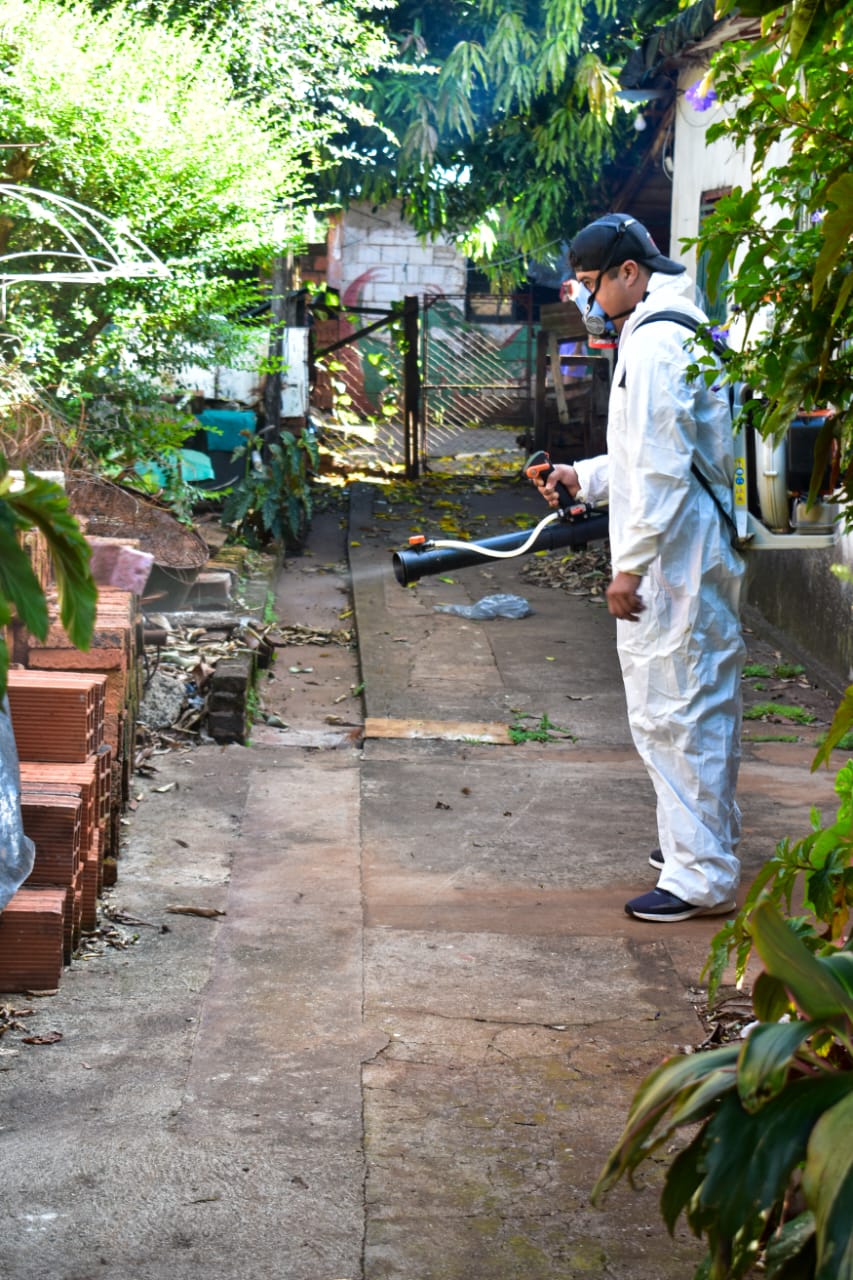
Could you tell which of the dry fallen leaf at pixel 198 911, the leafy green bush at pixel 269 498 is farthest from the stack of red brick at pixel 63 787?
the leafy green bush at pixel 269 498

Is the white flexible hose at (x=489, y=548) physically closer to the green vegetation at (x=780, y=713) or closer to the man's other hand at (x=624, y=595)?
the man's other hand at (x=624, y=595)

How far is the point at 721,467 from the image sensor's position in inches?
181

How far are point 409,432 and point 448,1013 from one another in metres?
12.5

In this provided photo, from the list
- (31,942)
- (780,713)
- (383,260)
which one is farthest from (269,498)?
(383,260)

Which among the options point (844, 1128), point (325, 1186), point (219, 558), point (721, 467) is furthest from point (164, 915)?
point (219, 558)

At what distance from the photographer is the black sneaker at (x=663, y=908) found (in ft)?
15.1

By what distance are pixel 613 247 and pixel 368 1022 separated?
2471 mm

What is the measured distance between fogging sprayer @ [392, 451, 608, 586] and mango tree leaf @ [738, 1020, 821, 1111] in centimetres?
308

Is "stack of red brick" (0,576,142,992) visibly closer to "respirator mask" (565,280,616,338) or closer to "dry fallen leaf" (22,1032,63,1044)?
"dry fallen leaf" (22,1032,63,1044)

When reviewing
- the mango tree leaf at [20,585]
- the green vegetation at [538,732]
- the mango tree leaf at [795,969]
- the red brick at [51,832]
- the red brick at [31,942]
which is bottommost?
the green vegetation at [538,732]

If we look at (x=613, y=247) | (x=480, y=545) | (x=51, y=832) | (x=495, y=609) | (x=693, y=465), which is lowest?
(x=495, y=609)

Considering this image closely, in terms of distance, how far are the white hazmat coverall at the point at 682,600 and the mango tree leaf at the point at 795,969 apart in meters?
2.88

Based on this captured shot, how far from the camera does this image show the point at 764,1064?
5.11ft

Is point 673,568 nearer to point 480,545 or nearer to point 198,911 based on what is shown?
point 480,545
